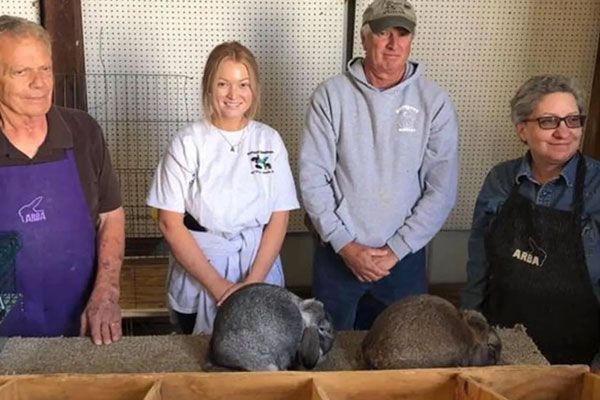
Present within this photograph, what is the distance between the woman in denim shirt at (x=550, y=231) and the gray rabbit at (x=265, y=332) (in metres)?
0.71

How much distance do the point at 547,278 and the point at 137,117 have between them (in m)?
1.85

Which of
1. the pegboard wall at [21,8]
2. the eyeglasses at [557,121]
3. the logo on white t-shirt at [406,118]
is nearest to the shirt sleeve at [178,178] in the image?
the logo on white t-shirt at [406,118]

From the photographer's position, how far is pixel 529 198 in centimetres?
185

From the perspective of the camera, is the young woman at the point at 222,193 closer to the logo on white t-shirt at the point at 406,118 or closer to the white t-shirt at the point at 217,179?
the white t-shirt at the point at 217,179

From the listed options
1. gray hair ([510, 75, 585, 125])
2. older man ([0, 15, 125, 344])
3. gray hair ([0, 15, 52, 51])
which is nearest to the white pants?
older man ([0, 15, 125, 344])

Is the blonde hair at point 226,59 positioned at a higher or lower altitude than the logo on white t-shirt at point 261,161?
higher

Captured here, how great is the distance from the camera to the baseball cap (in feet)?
6.68

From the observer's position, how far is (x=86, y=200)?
1.76 metres

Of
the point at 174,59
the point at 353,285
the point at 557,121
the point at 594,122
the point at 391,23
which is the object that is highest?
the point at 391,23

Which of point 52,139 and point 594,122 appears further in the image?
point 594,122

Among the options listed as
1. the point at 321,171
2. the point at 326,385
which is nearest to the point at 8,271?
the point at 326,385

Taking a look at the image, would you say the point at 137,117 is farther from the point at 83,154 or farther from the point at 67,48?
the point at 83,154

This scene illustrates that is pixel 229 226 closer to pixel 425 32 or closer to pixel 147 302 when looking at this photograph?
pixel 147 302

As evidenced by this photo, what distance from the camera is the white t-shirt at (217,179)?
1847 mm
